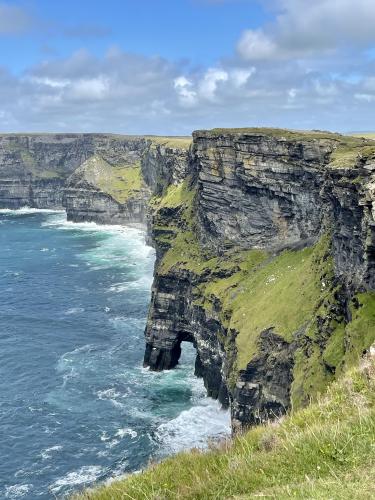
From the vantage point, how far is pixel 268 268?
7519cm

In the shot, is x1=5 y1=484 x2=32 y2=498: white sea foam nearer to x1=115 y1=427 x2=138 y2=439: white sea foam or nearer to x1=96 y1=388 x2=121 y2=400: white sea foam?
x1=115 y1=427 x2=138 y2=439: white sea foam

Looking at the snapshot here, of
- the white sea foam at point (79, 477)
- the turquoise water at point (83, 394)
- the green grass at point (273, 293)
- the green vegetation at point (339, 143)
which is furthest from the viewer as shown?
the green grass at point (273, 293)

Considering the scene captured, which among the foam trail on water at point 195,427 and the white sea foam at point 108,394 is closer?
the foam trail on water at point 195,427

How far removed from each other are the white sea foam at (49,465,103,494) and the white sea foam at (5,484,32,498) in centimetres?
262

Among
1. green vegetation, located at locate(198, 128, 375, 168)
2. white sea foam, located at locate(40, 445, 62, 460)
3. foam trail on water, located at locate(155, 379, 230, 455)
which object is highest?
green vegetation, located at locate(198, 128, 375, 168)

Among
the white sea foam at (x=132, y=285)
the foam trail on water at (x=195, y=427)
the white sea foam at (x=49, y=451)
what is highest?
the white sea foam at (x=132, y=285)

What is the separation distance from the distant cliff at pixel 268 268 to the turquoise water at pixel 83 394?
5481 millimetres

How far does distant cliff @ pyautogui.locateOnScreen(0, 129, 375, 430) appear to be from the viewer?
4844cm

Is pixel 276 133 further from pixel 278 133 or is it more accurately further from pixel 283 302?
pixel 283 302

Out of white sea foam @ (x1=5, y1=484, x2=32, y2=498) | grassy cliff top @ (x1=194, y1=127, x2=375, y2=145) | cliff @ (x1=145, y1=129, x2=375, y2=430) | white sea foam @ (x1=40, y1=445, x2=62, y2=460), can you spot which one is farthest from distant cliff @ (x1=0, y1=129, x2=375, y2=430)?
white sea foam @ (x1=5, y1=484, x2=32, y2=498)

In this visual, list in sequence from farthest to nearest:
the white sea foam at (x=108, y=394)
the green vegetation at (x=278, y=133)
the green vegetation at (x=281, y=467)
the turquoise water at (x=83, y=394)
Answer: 1. the green vegetation at (x=278, y=133)
2. the white sea foam at (x=108, y=394)
3. the turquoise water at (x=83, y=394)
4. the green vegetation at (x=281, y=467)

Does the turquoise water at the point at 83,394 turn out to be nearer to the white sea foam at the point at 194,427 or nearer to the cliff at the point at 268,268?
the white sea foam at the point at 194,427

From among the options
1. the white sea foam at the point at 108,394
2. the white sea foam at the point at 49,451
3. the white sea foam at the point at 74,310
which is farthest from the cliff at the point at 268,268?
the white sea foam at the point at 74,310

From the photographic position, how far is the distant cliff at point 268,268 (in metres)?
48.4
